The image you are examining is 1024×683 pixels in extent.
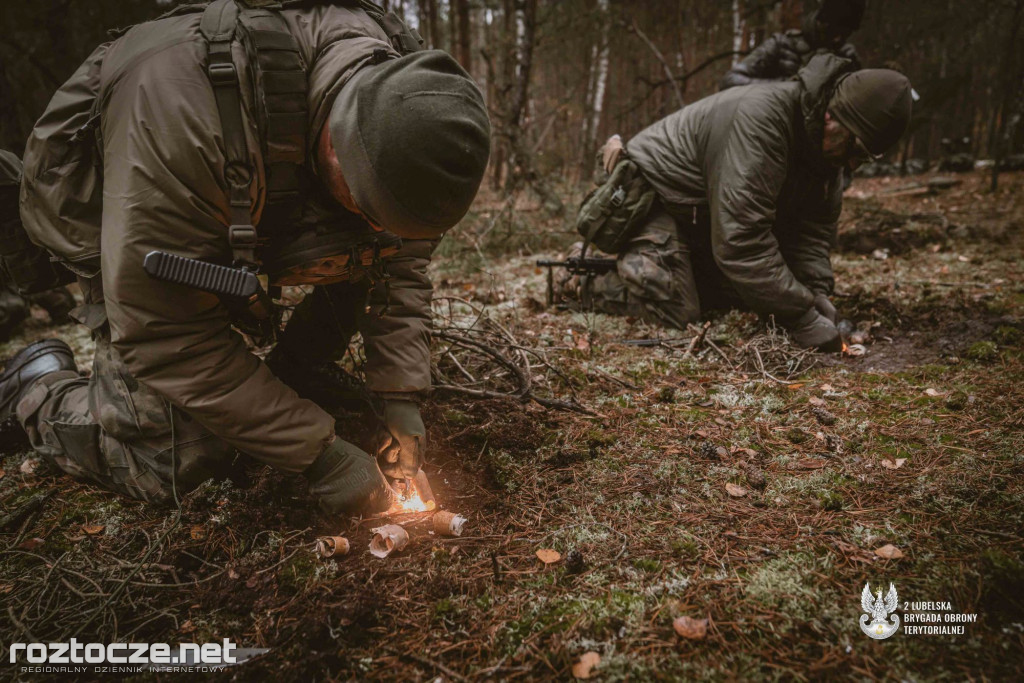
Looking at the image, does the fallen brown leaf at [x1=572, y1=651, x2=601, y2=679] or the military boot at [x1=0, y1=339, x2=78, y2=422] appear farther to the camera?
the military boot at [x1=0, y1=339, x2=78, y2=422]

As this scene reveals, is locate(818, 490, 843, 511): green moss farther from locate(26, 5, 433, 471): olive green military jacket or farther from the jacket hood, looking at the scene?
the jacket hood

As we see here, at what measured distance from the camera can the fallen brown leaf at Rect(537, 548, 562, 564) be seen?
1.93m

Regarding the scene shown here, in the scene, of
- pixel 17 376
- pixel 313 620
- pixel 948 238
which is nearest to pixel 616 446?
pixel 313 620

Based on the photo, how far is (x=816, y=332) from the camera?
12.1 ft

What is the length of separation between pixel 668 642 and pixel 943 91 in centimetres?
1882

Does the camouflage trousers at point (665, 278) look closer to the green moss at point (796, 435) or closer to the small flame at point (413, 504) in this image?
the green moss at point (796, 435)

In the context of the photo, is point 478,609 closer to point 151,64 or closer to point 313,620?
point 313,620

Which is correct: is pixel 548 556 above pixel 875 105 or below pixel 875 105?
below

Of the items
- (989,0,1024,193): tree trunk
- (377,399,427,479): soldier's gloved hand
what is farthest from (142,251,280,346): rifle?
(989,0,1024,193): tree trunk

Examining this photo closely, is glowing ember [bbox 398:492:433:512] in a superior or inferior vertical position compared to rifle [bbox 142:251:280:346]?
inferior

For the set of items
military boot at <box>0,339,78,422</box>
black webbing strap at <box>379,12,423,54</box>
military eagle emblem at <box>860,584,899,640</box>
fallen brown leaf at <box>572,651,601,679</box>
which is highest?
black webbing strap at <box>379,12,423,54</box>

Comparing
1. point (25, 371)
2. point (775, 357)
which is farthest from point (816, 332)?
point (25, 371)

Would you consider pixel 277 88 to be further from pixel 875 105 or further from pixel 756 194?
pixel 875 105

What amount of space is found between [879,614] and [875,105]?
3.19m
